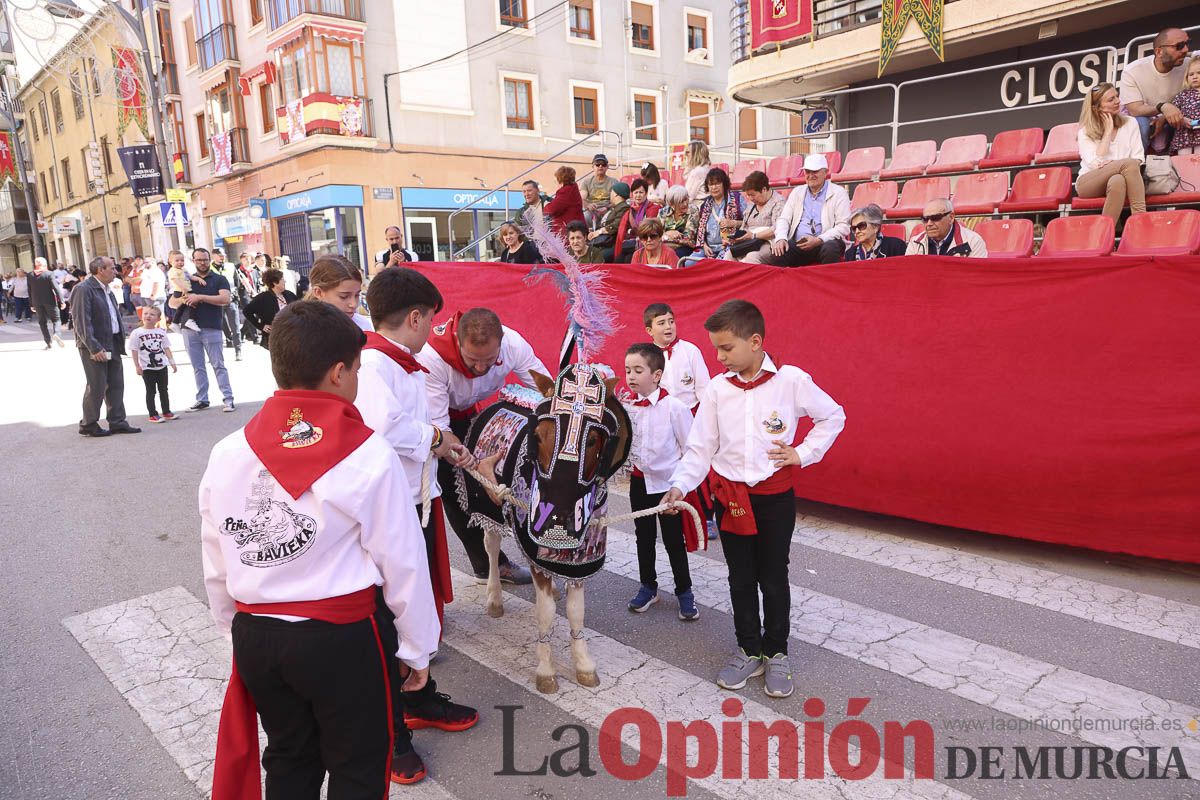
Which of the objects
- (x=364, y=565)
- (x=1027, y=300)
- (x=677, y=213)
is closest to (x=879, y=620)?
(x=1027, y=300)

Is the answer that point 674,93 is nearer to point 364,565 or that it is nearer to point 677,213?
point 677,213

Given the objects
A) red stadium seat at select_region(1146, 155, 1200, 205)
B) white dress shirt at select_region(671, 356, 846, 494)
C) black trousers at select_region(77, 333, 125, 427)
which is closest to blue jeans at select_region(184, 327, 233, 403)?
black trousers at select_region(77, 333, 125, 427)

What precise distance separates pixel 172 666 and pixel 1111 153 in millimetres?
8904

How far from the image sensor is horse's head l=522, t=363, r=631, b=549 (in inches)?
121

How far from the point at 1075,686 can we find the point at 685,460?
199 centimetres

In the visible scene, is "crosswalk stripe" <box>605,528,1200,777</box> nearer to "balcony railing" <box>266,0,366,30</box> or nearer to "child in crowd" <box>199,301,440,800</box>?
"child in crowd" <box>199,301,440,800</box>

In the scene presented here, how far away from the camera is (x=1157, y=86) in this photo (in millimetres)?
7684

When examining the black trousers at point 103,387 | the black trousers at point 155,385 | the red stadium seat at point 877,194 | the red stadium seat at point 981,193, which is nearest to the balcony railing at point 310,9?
the black trousers at point 155,385

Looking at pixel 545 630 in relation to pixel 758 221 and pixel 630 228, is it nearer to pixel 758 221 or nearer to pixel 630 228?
pixel 758 221

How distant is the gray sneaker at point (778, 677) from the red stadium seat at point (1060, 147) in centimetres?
875

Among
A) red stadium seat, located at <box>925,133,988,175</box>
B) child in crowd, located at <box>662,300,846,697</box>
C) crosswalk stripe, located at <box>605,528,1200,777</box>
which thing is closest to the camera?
crosswalk stripe, located at <box>605,528,1200,777</box>

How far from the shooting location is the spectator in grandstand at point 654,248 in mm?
6838

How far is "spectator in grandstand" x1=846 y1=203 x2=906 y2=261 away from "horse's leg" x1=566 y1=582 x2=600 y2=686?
4409 millimetres

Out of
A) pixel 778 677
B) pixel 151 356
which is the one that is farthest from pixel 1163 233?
pixel 151 356
